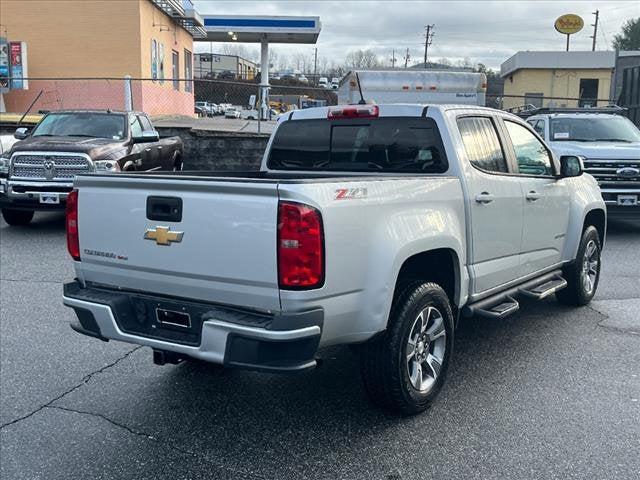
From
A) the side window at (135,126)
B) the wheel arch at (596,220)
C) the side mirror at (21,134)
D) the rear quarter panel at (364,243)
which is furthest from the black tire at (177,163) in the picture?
the rear quarter panel at (364,243)

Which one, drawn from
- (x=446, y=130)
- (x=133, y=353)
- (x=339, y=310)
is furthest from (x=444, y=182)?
(x=133, y=353)

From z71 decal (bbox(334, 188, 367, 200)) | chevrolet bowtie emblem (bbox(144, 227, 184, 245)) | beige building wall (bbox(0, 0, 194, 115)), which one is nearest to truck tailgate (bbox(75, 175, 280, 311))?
chevrolet bowtie emblem (bbox(144, 227, 184, 245))

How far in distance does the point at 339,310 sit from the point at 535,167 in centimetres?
300

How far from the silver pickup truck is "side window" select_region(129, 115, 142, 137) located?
6.55 m

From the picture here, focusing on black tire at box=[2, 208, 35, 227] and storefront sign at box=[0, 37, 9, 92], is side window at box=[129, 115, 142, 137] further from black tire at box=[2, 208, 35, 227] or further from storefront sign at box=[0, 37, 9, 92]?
storefront sign at box=[0, 37, 9, 92]

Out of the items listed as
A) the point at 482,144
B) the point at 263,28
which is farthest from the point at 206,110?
the point at 482,144

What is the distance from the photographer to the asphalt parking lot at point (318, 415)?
11.5ft

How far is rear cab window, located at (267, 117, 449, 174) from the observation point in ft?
15.3

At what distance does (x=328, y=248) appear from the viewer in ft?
10.7

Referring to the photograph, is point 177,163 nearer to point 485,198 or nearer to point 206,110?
point 485,198

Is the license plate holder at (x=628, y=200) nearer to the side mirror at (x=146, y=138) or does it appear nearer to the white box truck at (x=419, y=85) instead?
the white box truck at (x=419, y=85)

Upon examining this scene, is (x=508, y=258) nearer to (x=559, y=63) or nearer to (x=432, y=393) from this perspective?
(x=432, y=393)

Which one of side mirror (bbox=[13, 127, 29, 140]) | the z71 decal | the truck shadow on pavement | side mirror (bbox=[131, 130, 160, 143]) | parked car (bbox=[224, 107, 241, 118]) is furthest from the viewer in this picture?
parked car (bbox=[224, 107, 241, 118])

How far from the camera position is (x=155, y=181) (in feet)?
11.8
